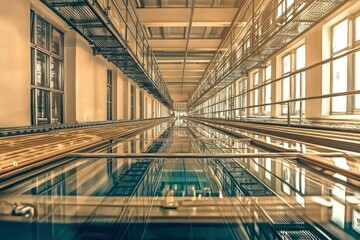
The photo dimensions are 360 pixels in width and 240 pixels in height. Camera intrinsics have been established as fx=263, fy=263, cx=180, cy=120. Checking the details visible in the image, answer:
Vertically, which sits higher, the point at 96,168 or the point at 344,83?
the point at 344,83

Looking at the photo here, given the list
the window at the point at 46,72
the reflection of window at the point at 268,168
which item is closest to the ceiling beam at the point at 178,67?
the window at the point at 46,72

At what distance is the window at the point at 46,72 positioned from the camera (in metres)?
4.38

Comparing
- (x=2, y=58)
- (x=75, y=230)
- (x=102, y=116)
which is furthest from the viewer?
(x=102, y=116)

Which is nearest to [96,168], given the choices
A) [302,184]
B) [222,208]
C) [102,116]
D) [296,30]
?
[222,208]

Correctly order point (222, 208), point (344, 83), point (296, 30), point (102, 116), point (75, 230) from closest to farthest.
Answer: point (75, 230) → point (222, 208) → point (296, 30) → point (344, 83) → point (102, 116)

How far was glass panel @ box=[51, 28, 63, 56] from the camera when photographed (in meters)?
5.26

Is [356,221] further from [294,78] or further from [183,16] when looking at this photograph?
[183,16]

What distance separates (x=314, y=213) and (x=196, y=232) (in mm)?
579

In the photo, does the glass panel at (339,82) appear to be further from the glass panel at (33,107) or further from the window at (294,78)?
the glass panel at (33,107)

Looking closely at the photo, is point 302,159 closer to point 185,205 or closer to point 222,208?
point 222,208

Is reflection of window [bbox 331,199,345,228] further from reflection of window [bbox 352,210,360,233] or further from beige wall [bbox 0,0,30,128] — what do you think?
beige wall [bbox 0,0,30,128]

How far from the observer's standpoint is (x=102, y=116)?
7668 millimetres

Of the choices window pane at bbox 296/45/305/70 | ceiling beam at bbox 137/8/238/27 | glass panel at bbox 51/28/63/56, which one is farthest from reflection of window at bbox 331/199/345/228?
ceiling beam at bbox 137/8/238/27

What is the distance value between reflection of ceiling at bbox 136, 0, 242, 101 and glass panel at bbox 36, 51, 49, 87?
348 centimetres
